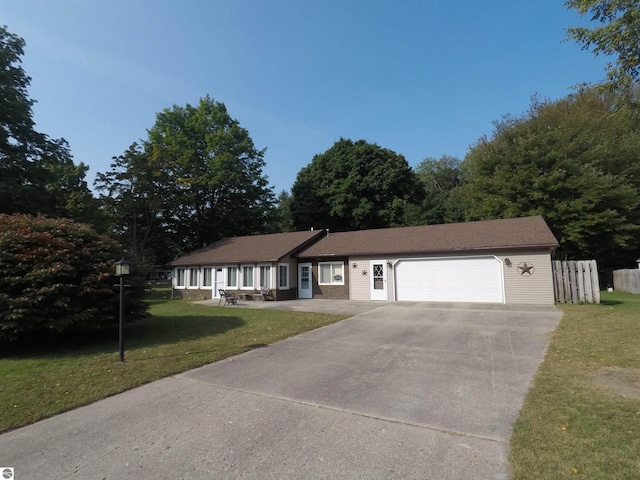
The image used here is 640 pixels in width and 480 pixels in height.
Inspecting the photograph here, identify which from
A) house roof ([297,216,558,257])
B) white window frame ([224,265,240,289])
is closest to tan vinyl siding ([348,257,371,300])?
house roof ([297,216,558,257])

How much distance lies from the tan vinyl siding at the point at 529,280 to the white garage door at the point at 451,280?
1.19 ft

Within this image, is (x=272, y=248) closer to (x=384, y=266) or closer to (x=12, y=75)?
(x=384, y=266)

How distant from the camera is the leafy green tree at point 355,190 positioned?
35562 mm

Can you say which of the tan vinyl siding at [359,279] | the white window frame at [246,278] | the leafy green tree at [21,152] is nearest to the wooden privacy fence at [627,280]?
the tan vinyl siding at [359,279]

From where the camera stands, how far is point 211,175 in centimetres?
3409

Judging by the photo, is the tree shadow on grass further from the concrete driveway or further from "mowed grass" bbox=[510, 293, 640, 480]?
"mowed grass" bbox=[510, 293, 640, 480]

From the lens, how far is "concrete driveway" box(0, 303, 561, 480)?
3219mm

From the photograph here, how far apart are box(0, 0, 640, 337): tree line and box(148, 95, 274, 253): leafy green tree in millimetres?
116

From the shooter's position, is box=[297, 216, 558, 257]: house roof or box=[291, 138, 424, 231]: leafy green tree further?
box=[291, 138, 424, 231]: leafy green tree

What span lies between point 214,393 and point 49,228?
7.08m

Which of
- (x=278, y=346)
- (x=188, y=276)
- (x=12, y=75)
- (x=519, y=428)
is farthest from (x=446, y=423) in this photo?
(x=12, y=75)

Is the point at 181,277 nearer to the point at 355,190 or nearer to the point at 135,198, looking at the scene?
the point at 135,198

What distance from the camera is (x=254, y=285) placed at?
2128 centimetres

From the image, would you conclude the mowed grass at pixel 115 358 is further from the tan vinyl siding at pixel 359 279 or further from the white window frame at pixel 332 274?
Answer: the white window frame at pixel 332 274
